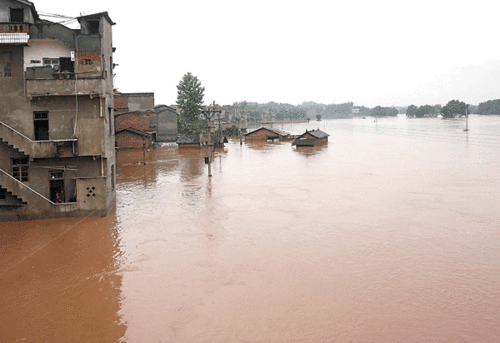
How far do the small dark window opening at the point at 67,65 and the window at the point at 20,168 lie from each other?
571cm

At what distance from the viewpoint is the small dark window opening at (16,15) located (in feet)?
74.3

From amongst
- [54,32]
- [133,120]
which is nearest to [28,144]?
[54,32]

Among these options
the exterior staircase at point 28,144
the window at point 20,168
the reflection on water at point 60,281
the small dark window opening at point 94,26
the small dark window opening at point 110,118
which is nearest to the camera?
the reflection on water at point 60,281

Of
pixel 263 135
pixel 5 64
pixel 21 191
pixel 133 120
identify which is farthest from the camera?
pixel 263 135

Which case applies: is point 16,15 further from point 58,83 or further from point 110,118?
point 110,118

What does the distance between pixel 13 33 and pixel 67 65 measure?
120 inches

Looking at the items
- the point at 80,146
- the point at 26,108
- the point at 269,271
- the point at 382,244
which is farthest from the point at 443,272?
the point at 26,108

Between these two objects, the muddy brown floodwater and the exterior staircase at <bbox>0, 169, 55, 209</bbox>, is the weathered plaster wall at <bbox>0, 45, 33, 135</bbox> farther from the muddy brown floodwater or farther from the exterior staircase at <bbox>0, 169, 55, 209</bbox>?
the muddy brown floodwater

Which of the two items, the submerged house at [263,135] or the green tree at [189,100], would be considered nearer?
the submerged house at [263,135]

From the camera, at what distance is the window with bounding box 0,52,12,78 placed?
22203mm

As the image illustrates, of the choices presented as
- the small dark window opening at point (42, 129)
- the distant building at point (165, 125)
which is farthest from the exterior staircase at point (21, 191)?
the distant building at point (165, 125)

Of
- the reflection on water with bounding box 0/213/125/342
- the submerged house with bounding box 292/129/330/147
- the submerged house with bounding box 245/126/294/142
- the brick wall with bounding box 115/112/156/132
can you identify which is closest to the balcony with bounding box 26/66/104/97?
the reflection on water with bounding box 0/213/125/342

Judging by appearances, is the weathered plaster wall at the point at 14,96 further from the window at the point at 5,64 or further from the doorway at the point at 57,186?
the doorway at the point at 57,186

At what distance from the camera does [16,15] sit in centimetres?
2272
